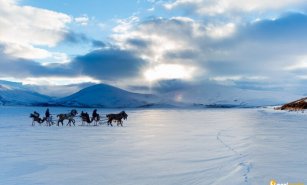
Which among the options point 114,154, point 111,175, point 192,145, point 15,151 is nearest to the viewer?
point 111,175

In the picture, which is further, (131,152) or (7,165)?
(131,152)

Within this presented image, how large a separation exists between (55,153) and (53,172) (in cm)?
410

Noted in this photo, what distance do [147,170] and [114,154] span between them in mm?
3714

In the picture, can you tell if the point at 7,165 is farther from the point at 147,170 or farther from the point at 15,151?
the point at 147,170

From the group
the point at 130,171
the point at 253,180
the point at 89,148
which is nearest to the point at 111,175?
the point at 130,171

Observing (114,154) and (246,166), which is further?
(114,154)

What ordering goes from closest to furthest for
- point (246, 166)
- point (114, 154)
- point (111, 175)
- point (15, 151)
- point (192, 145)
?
point (111, 175) → point (246, 166) → point (114, 154) → point (15, 151) → point (192, 145)

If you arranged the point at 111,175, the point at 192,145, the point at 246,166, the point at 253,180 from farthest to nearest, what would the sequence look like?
1. the point at 192,145
2. the point at 246,166
3. the point at 111,175
4. the point at 253,180

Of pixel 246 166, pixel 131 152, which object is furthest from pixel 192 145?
pixel 246 166

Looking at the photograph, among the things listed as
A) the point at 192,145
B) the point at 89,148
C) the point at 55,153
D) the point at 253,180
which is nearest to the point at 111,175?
the point at 253,180

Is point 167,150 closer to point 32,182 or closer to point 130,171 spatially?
point 130,171

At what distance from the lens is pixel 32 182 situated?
9.93 meters

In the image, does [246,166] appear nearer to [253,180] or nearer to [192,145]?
[253,180]

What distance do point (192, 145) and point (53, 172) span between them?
7965mm
